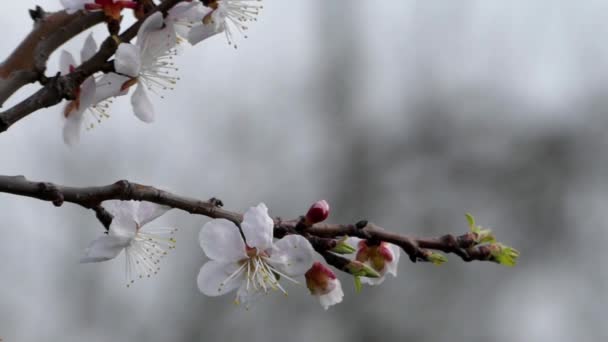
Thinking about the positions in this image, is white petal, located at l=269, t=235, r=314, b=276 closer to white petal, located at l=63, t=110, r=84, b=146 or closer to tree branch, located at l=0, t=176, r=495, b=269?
tree branch, located at l=0, t=176, r=495, b=269

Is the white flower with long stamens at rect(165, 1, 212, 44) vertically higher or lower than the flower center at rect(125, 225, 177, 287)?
higher

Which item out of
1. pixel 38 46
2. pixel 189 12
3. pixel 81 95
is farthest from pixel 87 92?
pixel 189 12

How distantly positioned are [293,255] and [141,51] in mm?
443

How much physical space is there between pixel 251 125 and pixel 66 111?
289 inches

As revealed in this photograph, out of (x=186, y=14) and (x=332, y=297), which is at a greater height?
(x=186, y=14)

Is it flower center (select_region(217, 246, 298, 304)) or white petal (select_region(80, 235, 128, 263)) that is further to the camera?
flower center (select_region(217, 246, 298, 304))

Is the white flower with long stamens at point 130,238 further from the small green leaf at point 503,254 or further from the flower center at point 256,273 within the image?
the small green leaf at point 503,254

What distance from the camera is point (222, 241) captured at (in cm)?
159

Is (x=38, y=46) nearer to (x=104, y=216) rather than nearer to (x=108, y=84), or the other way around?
(x=108, y=84)

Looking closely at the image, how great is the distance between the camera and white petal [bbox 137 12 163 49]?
1.42m

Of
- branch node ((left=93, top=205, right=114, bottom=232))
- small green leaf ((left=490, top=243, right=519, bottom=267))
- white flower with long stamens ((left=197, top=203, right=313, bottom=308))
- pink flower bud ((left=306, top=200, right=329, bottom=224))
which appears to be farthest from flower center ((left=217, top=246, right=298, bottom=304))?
small green leaf ((left=490, top=243, right=519, bottom=267))

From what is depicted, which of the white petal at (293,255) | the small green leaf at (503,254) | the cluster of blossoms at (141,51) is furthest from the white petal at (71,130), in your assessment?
the small green leaf at (503,254)

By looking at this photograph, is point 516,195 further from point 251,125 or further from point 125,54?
point 125,54

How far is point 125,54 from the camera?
4.67ft
